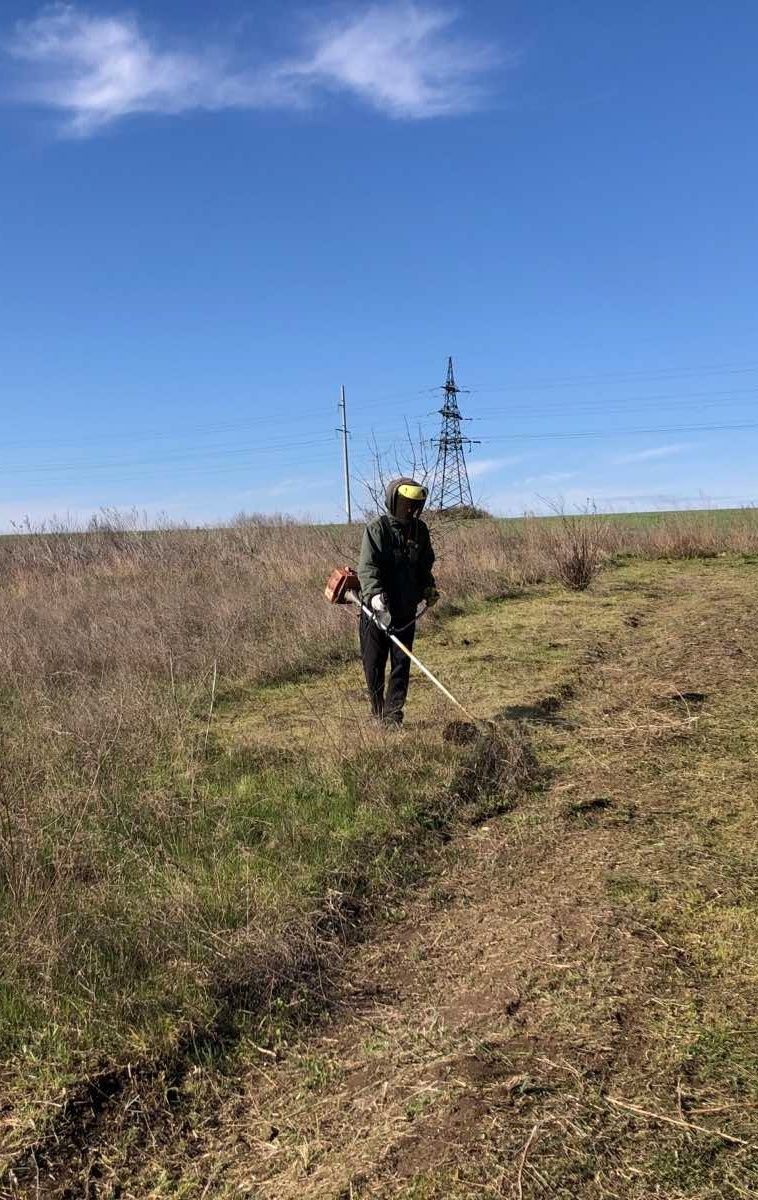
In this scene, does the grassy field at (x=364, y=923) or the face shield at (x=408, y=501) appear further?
the face shield at (x=408, y=501)

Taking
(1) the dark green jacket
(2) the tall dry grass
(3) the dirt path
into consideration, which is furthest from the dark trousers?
(3) the dirt path

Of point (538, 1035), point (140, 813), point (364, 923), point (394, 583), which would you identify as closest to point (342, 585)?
point (394, 583)

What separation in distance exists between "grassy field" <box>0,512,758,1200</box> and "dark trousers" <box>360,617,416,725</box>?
0.80ft

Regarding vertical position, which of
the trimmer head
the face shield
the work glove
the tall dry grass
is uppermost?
the face shield

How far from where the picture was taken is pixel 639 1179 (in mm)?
2064

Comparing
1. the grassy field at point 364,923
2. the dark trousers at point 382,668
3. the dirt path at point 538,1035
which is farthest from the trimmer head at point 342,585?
the dirt path at point 538,1035

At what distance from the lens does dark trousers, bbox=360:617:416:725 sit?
20.2 feet

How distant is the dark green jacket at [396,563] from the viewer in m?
5.95

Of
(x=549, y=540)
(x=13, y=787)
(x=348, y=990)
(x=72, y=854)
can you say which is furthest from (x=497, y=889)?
(x=549, y=540)

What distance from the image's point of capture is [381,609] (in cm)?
586

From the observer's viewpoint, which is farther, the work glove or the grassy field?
the work glove

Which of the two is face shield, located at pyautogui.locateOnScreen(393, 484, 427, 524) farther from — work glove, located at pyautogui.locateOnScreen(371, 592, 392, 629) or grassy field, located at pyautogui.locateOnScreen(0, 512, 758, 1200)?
grassy field, located at pyautogui.locateOnScreen(0, 512, 758, 1200)

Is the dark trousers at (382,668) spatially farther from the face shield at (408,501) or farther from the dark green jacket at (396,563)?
the face shield at (408,501)

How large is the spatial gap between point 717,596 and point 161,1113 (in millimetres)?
10776
